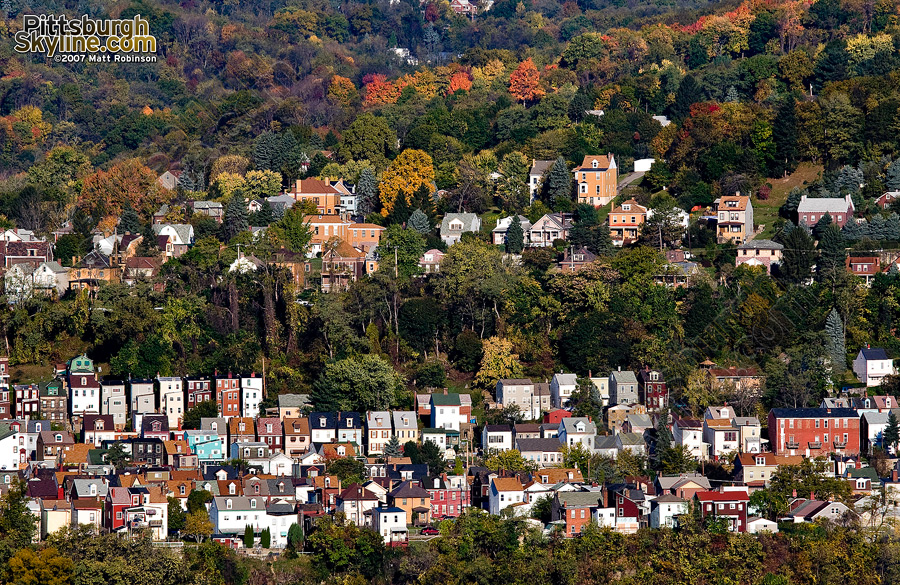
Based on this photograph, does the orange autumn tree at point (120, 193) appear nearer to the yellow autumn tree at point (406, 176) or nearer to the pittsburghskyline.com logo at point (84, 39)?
the yellow autumn tree at point (406, 176)

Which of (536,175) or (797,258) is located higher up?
(536,175)

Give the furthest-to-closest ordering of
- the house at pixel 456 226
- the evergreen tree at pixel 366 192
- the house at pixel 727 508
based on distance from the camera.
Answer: the evergreen tree at pixel 366 192 → the house at pixel 456 226 → the house at pixel 727 508

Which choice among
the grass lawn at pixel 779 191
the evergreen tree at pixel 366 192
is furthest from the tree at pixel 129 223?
the grass lawn at pixel 779 191

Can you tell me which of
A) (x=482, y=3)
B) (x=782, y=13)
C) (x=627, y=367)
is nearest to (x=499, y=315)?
(x=627, y=367)

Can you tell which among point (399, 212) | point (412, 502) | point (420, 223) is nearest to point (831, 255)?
point (420, 223)

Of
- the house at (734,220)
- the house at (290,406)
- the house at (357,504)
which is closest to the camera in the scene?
the house at (357,504)

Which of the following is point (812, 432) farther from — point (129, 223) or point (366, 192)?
point (129, 223)

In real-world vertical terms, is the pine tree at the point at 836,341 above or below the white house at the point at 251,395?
above

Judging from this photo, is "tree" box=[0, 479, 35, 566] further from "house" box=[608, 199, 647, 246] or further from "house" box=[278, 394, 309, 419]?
"house" box=[608, 199, 647, 246]

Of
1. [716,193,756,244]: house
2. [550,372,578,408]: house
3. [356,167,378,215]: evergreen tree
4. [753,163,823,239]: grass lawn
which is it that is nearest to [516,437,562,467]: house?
[550,372,578,408]: house
